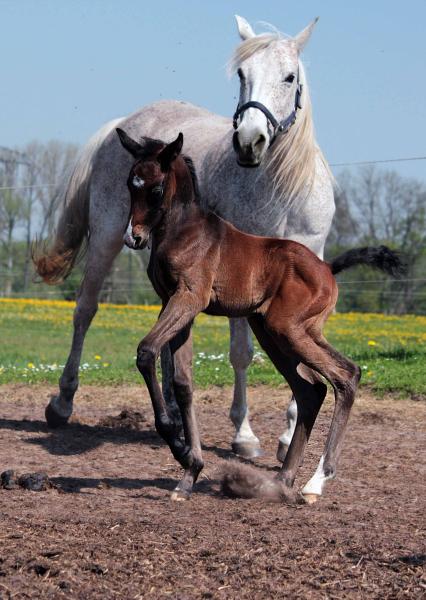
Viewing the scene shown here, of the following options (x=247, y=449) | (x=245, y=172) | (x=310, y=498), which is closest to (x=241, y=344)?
(x=247, y=449)

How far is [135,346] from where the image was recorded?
18062mm

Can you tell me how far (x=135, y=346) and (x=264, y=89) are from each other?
12.3 m

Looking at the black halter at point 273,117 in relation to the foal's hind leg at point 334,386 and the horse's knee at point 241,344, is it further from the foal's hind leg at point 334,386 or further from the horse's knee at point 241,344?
the foal's hind leg at point 334,386

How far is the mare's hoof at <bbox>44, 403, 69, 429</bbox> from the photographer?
7.79 m

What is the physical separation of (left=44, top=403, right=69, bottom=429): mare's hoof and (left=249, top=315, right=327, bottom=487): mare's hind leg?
8.74 ft

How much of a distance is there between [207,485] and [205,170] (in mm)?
2381

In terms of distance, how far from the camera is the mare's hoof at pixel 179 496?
17.2 feet

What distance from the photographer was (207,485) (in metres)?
5.79

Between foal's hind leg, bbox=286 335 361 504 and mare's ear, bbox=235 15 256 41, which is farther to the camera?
mare's ear, bbox=235 15 256 41

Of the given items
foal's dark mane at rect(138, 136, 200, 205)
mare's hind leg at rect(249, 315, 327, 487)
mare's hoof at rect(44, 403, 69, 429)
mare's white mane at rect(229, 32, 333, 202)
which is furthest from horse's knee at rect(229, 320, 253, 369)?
foal's dark mane at rect(138, 136, 200, 205)

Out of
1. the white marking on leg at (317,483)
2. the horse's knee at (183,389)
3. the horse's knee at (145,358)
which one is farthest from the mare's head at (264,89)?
the white marking on leg at (317,483)

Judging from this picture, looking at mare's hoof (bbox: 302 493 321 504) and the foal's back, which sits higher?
the foal's back

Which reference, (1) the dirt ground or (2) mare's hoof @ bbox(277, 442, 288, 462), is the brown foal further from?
(2) mare's hoof @ bbox(277, 442, 288, 462)

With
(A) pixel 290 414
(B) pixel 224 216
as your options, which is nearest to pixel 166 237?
(B) pixel 224 216
